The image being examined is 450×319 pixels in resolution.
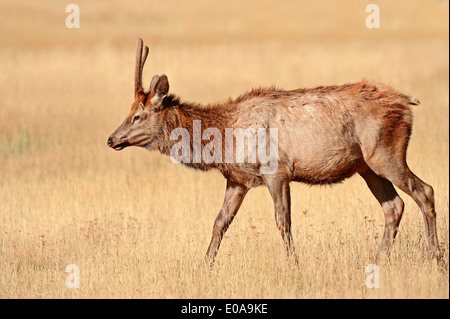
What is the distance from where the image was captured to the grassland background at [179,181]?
8.91 metres

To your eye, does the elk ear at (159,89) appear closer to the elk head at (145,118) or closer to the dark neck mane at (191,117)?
the elk head at (145,118)

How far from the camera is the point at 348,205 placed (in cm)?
1202

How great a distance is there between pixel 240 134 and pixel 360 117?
1442 mm

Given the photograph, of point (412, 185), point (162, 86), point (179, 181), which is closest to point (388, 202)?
point (412, 185)

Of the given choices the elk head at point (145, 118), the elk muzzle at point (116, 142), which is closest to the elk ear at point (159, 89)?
the elk head at point (145, 118)

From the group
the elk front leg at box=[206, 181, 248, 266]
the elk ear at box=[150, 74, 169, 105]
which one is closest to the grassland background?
the elk front leg at box=[206, 181, 248, 266]

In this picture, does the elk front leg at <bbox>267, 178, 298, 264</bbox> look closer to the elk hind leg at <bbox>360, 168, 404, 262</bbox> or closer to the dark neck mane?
the dark neck mane

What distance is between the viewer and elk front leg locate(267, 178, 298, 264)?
9.41m

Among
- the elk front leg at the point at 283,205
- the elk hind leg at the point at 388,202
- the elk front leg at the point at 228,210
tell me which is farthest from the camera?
the elk hind leg at the point at 388,202

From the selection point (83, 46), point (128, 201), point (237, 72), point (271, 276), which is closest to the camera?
point (271, 276)

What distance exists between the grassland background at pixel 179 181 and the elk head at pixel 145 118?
1331mm

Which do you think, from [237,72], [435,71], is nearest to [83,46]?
[237,72]

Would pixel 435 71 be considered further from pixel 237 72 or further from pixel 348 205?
pixel 348 205

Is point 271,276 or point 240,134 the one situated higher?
point 240,134
